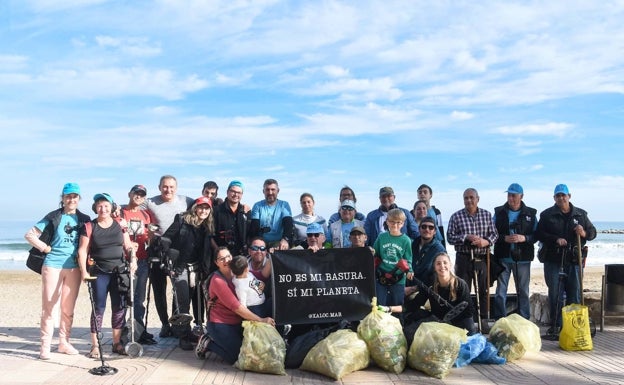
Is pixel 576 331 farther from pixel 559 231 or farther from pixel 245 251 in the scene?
pixel 245 251

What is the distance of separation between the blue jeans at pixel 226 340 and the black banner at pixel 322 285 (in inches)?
19.6

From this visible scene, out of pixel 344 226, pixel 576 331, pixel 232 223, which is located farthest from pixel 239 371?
pixel 576 331

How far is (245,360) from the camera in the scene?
568 cm

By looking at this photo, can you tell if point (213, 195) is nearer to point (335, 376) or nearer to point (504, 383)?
point (335, 376)

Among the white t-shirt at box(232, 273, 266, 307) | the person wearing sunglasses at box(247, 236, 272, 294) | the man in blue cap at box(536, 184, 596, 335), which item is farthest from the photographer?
the man in blue cap at box(536, 184, 596, 335)

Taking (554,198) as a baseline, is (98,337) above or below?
below

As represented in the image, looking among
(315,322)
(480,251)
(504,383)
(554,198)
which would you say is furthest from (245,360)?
(554,198)

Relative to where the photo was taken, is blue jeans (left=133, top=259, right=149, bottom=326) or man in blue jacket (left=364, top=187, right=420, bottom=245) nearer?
blue jeans (left=133, top=259, right=149, bottom=326)

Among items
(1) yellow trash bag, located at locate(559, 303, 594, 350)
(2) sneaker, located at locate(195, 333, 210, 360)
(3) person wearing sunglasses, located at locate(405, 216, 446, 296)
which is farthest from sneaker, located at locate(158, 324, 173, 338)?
(1) yellow trash bag, located at locate(559, 303, 594, 350)

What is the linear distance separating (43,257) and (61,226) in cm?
40

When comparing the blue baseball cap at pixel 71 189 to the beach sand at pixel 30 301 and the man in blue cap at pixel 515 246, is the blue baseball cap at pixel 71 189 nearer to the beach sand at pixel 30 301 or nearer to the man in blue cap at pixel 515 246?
the beach sand at pixel 30 301

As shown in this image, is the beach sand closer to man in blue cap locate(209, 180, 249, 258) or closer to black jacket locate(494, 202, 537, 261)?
black jacket locate(494, 202, 537, 261)

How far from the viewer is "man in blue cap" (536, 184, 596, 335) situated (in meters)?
7.72

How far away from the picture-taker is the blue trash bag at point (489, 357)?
603 centimetres
